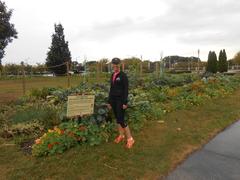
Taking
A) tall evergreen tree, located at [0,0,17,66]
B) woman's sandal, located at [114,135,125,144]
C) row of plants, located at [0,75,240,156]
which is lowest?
woman's sandal, located at [114,135,125,144]

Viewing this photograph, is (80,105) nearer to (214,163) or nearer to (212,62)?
(214,163)

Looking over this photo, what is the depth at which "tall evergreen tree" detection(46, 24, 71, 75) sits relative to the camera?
4100 cm

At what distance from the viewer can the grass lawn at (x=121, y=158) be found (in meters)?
4.17

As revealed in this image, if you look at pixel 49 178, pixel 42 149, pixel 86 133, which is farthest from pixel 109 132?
pixel 49 178

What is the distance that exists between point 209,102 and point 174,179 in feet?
20.5

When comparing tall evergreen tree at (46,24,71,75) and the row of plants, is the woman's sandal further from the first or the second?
tall evergreen tree at (46,24,71,75)

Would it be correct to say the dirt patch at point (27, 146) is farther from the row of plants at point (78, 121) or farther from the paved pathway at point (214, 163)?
the paved pathway at point (214, 163)

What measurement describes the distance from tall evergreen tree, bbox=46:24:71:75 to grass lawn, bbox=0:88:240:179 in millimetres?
36258

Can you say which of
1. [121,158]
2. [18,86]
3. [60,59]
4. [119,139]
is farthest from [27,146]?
[60,59]

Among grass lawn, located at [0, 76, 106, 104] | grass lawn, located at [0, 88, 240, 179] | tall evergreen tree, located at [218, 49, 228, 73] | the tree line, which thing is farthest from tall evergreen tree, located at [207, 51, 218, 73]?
grass lawn, located at [0, 88, 240, 179]

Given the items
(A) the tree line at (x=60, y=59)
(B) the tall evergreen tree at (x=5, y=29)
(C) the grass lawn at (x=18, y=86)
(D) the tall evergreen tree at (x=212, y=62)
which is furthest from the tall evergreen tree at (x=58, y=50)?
(B) the tall evergreen tree at (x=5, y=29)

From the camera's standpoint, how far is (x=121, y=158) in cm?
466

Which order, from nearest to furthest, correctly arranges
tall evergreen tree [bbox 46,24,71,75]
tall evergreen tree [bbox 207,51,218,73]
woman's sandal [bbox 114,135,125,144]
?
woman's sandal [bbox 114,135,125,144]
tall evergreen tree [bbox 207,51,218,73]
tall evergreen tree [bbox 46,24,71,75]

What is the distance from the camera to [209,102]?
31.8 feet
